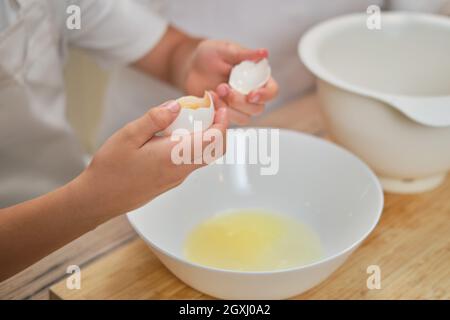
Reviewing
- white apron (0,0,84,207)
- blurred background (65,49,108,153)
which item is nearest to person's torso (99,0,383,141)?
white apron (0,0,84,207)

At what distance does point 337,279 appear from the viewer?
0.86 m

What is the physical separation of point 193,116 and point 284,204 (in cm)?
29

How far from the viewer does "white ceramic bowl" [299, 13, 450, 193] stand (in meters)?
0.94

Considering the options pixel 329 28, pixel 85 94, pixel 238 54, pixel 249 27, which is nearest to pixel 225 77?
pixel 238 54

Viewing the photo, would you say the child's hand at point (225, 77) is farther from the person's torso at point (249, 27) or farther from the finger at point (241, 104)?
the person's torso at point (249, 27)

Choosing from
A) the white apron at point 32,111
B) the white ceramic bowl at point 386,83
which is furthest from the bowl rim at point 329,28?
the white apron at point 32,111

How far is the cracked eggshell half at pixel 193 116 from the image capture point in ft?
2.43

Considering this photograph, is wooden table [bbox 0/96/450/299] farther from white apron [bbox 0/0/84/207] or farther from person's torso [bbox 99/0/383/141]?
person's torso [bbox 99/0/383/141]

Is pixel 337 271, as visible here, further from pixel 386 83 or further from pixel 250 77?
pixel 386 83

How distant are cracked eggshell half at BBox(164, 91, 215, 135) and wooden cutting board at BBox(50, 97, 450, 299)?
0.73ft

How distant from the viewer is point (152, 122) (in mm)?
690
